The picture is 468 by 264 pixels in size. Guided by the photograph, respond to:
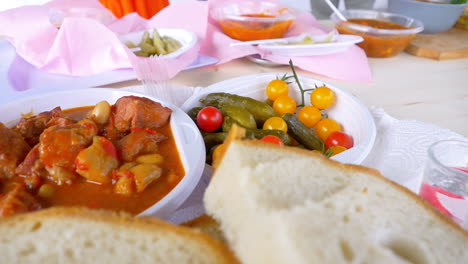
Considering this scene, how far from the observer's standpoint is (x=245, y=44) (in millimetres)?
2938

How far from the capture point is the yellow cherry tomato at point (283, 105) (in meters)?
2.32

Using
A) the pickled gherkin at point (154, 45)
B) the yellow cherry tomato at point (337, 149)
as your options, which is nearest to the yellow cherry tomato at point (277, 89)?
the yellow cherry tomato at point (337, 149)

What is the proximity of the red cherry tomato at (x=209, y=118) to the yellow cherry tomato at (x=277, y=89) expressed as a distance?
476 millimetres

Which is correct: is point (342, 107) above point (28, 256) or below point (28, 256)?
below

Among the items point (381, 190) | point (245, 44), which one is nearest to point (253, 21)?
point (245, 44)

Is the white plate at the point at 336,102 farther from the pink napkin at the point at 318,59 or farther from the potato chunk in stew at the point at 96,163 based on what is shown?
the potato chunk in stew at the point at 96,163

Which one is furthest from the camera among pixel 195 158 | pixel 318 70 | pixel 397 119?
pixel 318 70

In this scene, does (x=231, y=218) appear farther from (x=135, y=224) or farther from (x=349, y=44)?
(x=349, y=44)

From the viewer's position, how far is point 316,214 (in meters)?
1.03

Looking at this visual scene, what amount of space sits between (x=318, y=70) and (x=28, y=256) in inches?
96.3

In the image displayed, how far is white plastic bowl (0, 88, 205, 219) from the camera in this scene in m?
1.35

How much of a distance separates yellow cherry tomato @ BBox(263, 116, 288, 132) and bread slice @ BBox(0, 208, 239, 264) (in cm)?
119

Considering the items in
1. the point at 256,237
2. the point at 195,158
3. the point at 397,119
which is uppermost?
the point at 256,237

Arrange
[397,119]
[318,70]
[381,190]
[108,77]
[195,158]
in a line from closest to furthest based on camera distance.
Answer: [381,190] < [195,158] < [397,119] < [108,77] < [318,70]
